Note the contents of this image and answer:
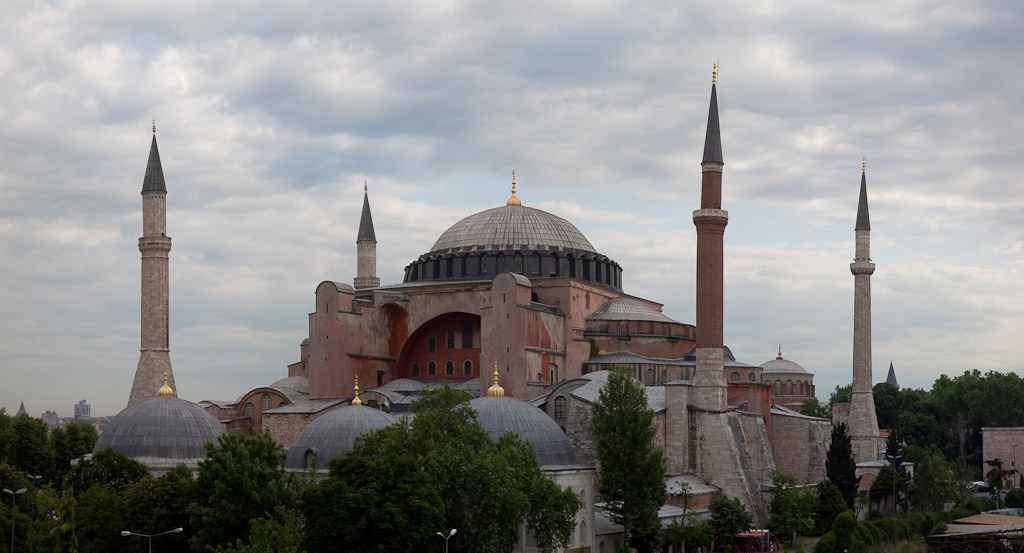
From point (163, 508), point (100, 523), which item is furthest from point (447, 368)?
point (100, 523)

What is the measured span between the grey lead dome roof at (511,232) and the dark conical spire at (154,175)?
33.7 ft

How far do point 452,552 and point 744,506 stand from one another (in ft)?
37.7

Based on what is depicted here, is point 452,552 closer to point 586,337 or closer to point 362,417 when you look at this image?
point 362,417

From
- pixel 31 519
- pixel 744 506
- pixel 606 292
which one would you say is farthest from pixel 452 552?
pixel 606 292

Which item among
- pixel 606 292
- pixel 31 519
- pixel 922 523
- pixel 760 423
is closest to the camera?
pixel 31 519

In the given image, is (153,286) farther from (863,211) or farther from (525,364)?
(863,211)

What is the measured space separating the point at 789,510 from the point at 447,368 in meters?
12.7

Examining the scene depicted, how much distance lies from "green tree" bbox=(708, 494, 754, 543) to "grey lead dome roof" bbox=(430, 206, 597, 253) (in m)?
14.0

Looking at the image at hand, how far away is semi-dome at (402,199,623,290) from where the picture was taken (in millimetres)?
42875

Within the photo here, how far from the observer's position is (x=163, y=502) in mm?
25141

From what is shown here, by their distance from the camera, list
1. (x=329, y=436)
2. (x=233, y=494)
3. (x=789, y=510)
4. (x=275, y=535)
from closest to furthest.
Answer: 1. (x=275, y=535)
2. (x=233, y=494)
3. (x=329, y=436)
4. (x=789, y=510)

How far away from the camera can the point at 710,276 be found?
3641 centimetres

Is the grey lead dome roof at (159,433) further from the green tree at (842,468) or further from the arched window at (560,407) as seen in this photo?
the green tree at (842,468)

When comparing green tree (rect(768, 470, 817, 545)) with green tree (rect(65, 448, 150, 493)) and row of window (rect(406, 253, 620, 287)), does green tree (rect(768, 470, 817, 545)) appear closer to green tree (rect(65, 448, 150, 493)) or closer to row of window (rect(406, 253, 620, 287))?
row of window (rect(406, 253, 620, 287))
